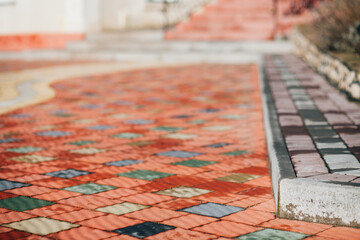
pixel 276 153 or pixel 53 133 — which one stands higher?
pixel 276 153

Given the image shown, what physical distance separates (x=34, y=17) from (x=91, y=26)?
86.6 inches

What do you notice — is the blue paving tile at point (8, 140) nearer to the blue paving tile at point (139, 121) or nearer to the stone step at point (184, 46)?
the blue paving tile at point (139, 121)

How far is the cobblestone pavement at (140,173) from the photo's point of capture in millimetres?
2719

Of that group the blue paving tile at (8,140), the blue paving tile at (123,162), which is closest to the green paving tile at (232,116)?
the blue paving tile at (123,162)

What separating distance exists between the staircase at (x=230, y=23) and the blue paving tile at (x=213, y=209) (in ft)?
44.3

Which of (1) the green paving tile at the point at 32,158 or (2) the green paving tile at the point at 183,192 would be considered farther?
(1) the green paving tile at the point at 32,158

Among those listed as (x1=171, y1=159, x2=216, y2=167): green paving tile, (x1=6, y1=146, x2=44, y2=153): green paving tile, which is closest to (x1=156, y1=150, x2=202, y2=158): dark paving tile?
(x1=171, y1=159, x2=216, y2=167): green paving tile

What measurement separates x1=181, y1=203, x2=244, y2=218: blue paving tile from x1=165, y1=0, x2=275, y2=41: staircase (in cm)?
1350

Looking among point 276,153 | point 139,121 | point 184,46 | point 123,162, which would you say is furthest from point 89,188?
point 184,46

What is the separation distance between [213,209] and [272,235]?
46 cm

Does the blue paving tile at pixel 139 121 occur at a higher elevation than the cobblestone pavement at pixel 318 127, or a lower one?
lower

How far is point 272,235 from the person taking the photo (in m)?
2.61

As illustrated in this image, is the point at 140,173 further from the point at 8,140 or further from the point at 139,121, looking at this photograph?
the point at 139,121

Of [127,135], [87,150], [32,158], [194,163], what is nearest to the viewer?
[194,163]
